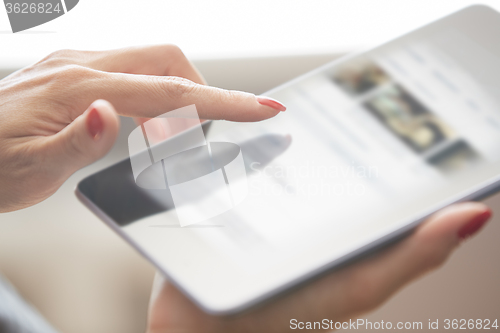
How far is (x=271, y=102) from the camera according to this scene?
0.52m

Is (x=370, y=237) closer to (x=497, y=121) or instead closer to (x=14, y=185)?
(x=497, y=121)

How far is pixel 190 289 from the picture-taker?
0.40m

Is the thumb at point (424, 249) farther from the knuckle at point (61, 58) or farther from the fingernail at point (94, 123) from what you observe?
the knuckle at point (61, 58)

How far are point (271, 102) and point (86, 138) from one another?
0.65 ft

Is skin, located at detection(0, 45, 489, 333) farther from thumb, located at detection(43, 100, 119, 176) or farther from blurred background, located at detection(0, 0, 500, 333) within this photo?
blurred background, located at detection(0, 0, 500, 333)

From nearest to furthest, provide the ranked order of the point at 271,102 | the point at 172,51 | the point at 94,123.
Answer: the point at 94,123, the point at 271,102, the point at 172,51

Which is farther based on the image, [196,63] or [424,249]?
[196,63]

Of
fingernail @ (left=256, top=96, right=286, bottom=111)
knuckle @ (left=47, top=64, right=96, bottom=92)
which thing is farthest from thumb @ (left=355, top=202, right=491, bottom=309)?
knuckle @ (left=47, top=64, right=96, bottom=92)

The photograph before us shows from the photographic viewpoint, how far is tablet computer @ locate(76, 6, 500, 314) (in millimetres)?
424

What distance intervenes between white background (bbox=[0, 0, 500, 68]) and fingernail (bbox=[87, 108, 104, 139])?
0.37 m

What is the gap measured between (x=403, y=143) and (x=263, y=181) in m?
0.16

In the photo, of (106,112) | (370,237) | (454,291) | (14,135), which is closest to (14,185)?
(14,135)

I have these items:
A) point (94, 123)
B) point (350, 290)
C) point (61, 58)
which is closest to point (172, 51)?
point (61, 58)

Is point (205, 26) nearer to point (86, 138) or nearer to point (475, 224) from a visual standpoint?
point (86, 138)
